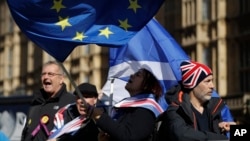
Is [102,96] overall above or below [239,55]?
above

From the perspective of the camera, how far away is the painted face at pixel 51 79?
6.98 meters

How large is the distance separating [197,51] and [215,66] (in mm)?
1118

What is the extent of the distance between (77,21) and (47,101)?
4.10ft

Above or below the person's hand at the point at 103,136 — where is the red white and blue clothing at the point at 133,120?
above

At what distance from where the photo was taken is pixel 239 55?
97.6 ft

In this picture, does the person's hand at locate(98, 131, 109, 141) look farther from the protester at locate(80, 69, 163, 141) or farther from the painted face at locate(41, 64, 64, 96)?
the painted face at locate(41, 64, 64, 96)

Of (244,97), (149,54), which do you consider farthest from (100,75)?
(149,54)

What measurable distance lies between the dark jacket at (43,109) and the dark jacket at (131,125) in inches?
53.1

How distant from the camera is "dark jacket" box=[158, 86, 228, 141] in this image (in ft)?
17.2

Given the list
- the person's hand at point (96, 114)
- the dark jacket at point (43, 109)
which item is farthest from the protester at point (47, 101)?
the person's hand at point (96, 114)

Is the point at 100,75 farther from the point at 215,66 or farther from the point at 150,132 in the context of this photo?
the point at 150,132

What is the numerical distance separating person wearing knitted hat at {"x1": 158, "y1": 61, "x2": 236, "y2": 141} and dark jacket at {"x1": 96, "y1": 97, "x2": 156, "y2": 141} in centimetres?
10

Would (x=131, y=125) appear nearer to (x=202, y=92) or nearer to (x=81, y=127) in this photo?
(x=202, y=92)

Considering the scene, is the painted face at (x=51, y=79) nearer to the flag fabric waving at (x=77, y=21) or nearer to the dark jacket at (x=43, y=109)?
the dark jacket at (x=43, y=109)
